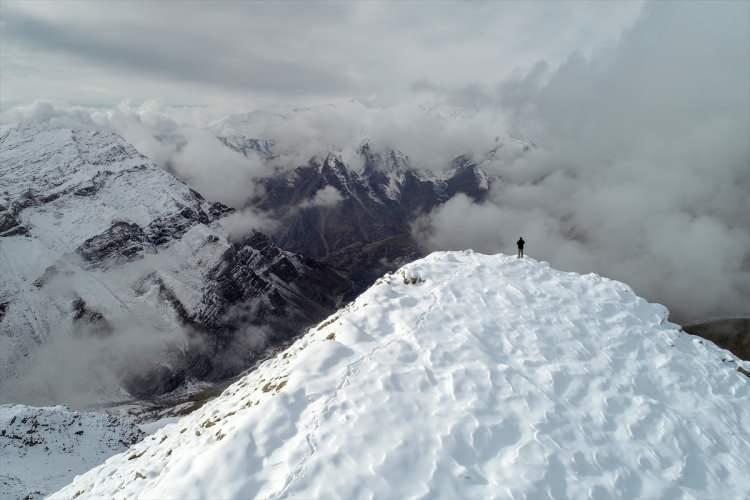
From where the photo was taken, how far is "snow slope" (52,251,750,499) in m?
13.5

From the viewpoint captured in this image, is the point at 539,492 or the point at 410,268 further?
the point at 410,268

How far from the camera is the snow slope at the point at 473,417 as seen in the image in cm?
1346

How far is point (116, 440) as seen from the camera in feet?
381

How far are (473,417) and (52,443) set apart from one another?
427 feet

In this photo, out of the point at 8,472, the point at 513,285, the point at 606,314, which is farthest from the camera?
the point at 8,472

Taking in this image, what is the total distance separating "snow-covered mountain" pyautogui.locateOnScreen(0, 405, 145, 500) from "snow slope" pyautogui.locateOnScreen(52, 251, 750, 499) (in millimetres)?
89790

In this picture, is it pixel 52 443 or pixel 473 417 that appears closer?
pixel 473 417

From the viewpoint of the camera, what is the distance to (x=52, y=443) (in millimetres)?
106000

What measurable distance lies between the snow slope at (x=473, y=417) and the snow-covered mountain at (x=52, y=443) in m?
89.8

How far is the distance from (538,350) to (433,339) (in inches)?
199

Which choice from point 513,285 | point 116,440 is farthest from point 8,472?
point 513,285

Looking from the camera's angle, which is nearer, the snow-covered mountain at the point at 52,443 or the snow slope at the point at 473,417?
the snow slope at the point at 473,417

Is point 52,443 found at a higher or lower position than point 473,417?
lower

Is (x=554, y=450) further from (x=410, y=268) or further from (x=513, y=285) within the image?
(x=410, y=268)
